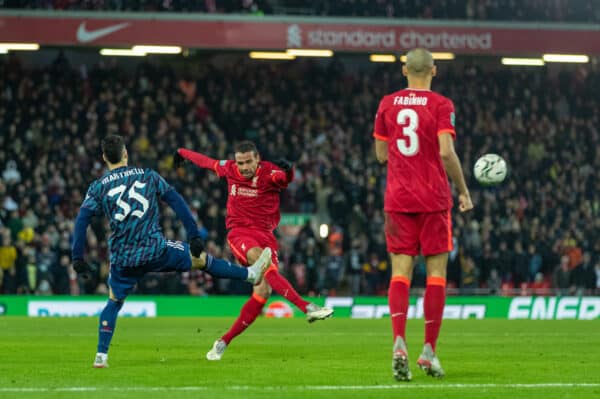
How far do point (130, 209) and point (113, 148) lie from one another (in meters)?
0.58

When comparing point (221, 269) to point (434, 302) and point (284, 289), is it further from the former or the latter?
point (434, 302)

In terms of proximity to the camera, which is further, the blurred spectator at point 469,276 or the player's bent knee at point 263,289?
the blurred spectator at point 469,276

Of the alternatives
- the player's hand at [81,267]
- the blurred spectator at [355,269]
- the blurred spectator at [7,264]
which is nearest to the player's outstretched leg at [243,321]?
the player's hand at [81,267]

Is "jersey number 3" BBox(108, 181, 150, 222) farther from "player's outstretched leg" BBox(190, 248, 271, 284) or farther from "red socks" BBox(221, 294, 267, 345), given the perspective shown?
"red socks" BBox(221, 294, 267, 345)

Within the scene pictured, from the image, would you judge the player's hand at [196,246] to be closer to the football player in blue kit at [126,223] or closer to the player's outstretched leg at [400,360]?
the football player in blue kit at [126,223]

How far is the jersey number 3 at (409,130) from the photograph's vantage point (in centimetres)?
938

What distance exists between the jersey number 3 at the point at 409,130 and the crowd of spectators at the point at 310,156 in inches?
739

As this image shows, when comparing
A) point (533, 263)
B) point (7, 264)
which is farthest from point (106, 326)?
point (533, 263)

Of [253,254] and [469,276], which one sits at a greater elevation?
[253,254]

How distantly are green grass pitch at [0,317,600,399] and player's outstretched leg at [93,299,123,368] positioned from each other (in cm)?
13

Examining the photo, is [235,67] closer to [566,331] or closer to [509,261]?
[509,261]

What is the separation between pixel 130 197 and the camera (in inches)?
420

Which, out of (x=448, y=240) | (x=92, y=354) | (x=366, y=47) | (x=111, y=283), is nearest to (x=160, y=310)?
(x=366, y=47)

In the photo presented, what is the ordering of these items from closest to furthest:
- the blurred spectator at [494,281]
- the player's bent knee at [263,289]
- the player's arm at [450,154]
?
the player's arm at [450,154]
the player's bent knee at [263,289]
the blurred spectator at [494,281]
